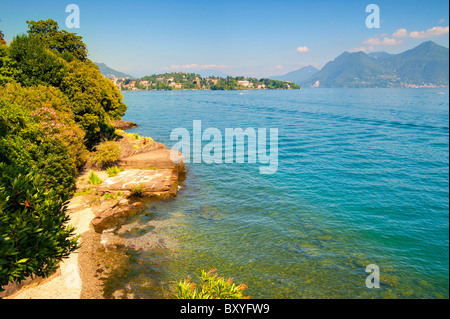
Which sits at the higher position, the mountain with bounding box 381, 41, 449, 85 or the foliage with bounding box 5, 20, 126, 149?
the mountain with bounding box 381, 41, 449, 85

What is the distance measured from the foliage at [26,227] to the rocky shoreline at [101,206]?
698 centimetres

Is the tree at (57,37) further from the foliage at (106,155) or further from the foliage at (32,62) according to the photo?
the foliage at (106,155)

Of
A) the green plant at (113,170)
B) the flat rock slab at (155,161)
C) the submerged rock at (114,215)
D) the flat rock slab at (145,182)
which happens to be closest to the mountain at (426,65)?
the flat rock slab at (155,161)

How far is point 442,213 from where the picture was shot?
68.6ft

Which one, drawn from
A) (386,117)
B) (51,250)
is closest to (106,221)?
(51,250)

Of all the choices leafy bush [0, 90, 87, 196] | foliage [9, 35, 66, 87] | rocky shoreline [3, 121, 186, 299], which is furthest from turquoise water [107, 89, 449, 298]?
foliage [9, 35, 66, 87]

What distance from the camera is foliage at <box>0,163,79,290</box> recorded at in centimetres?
613

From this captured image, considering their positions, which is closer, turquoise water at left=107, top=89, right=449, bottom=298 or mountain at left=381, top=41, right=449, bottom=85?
turquoise water at left=107, top=89, right=449, bottom=298

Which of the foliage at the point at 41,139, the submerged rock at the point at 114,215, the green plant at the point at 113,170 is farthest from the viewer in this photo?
the green plant at the point at 113,170

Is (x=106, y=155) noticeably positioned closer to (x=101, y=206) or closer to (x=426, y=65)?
(x=101, y=206)

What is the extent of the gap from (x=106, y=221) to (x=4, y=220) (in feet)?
48.7

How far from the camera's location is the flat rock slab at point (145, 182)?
24766mm

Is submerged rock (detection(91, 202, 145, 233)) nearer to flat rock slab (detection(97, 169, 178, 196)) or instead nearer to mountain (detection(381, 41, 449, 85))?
flat rock slab (detection(97, 169, 178, 196))
